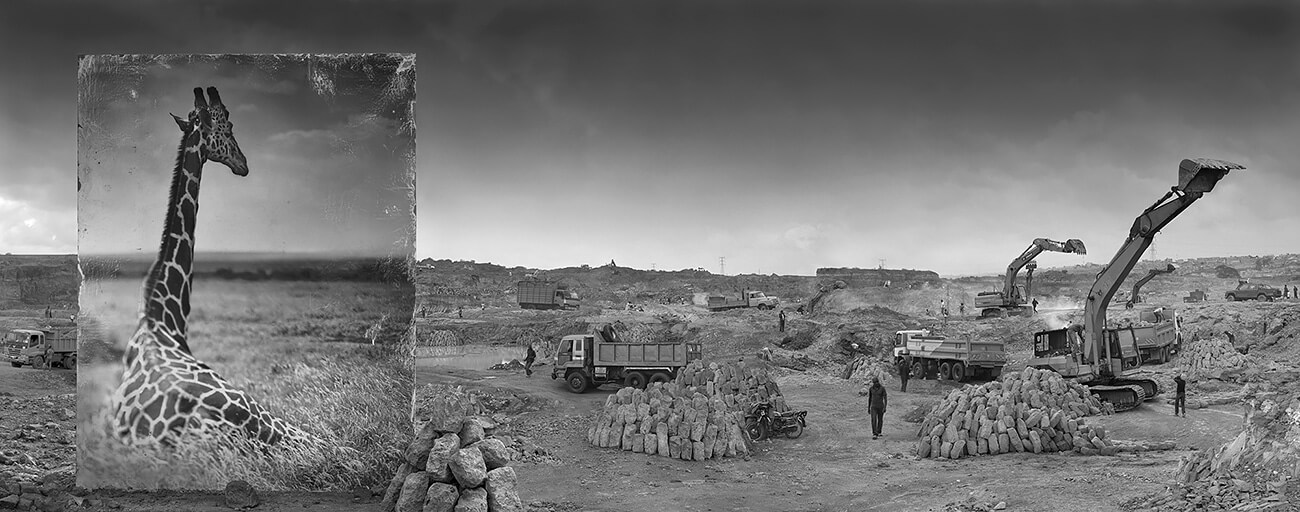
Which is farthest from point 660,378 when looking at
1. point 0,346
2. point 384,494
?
point 0,346

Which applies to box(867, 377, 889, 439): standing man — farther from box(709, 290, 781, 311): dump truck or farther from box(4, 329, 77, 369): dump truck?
box(709, 290, 781, 311): dump truck

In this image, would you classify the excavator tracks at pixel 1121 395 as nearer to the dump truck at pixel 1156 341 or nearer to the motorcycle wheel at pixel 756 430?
the dump truck at pixel 1156 341

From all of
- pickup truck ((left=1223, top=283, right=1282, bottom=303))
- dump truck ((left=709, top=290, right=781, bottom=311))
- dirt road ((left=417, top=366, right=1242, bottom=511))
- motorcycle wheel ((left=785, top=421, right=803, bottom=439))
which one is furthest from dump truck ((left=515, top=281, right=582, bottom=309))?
pickup truck ((left=1223, top=283, right=1282, bottom=303))

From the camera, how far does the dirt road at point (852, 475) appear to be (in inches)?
477

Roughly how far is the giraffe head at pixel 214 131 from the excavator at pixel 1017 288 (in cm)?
2689

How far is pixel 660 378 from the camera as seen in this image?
82.6ft

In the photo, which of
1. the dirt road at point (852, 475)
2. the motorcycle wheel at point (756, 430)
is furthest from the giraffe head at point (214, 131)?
the motorcycle wheel at point (756, 430)

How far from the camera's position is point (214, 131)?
10.1 m

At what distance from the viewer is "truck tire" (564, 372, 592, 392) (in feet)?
84.1

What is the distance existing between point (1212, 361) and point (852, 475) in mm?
19021

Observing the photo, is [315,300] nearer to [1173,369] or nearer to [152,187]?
[152,187]

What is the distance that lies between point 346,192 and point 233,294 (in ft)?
5.90

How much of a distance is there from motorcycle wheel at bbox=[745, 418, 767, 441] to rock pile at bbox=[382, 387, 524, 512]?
29.5 feet

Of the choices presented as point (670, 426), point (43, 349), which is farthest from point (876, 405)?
point (43, 349)
